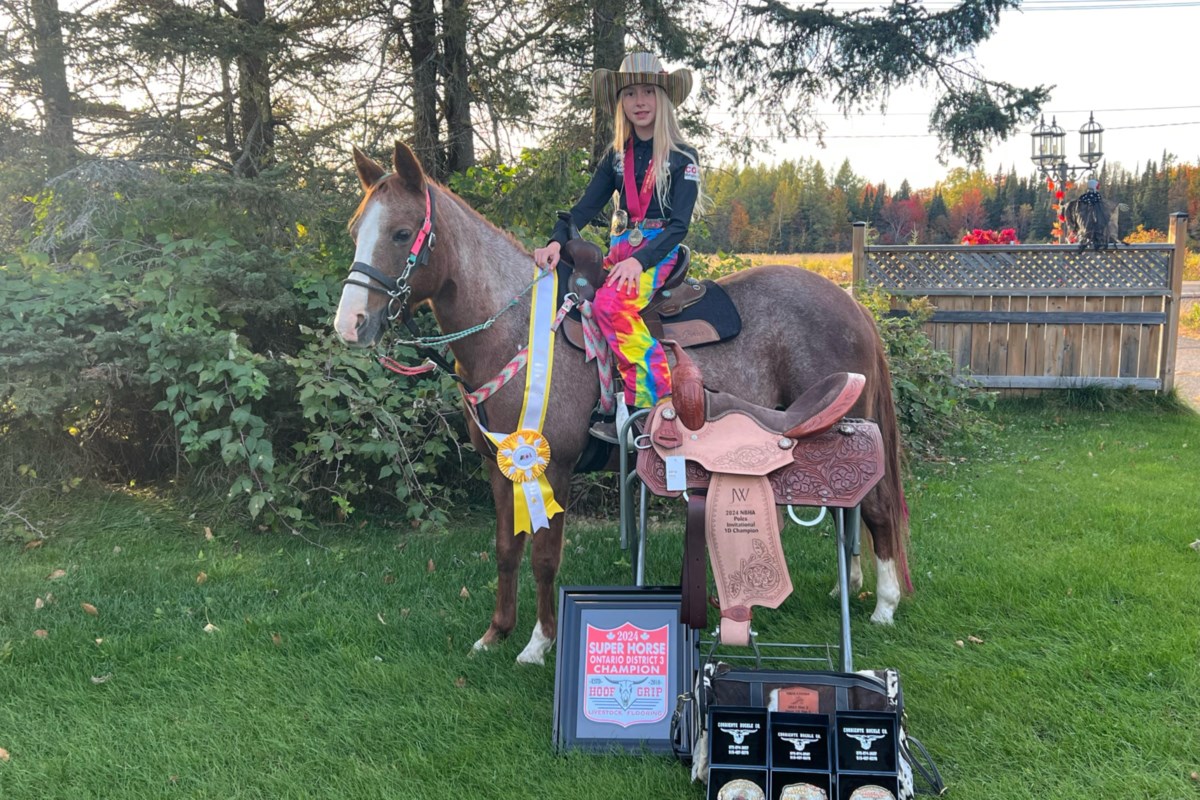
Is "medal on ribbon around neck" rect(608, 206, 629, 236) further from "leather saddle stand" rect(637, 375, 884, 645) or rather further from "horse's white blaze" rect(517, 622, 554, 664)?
"horse's white blaze" rect(517, 622, 554, 664)

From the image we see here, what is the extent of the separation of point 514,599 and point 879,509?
1.62m

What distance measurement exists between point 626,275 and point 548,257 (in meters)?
0.35

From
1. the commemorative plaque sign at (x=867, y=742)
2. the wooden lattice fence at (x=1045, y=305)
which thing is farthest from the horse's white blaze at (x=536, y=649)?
the wooden lattice fence at (x=1045, y=305)

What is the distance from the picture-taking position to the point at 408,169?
283 centimetres

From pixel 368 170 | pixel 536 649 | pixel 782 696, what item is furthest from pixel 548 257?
pixel 782 696

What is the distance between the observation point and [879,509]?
3.41 metres

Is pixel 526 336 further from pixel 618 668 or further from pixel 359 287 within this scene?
pixel 618 668

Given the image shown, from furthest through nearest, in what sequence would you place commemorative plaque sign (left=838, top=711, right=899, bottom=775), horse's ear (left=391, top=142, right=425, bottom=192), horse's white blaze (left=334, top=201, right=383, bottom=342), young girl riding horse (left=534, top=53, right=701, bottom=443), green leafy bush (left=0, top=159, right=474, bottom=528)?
green leafy bush (left=0, top=159, right=474, bottom=528) < young girl riding horse (left=534, top=53, right=701, bottom=443) < horse's ear (left=391, top=142, right=425, bottom=192) < horse's white blaze (left=334, top=201, right=383, bottom=342) < commemorative plaque sign (left=838, top=711, right=899, bottom=775)

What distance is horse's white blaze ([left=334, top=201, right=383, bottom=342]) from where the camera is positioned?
2668 mm

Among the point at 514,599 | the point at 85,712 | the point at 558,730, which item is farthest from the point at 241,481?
the point at 558,730

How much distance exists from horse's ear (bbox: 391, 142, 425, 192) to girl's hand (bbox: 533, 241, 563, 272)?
53 centimetres

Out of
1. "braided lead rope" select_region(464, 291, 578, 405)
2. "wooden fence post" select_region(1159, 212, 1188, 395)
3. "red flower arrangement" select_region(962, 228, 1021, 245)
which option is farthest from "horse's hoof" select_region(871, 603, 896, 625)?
"red flower arrangement" select_region(962, 228, 1021, 245)

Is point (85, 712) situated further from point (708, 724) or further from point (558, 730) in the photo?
point (708, 724)

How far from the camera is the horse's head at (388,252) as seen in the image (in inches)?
106
